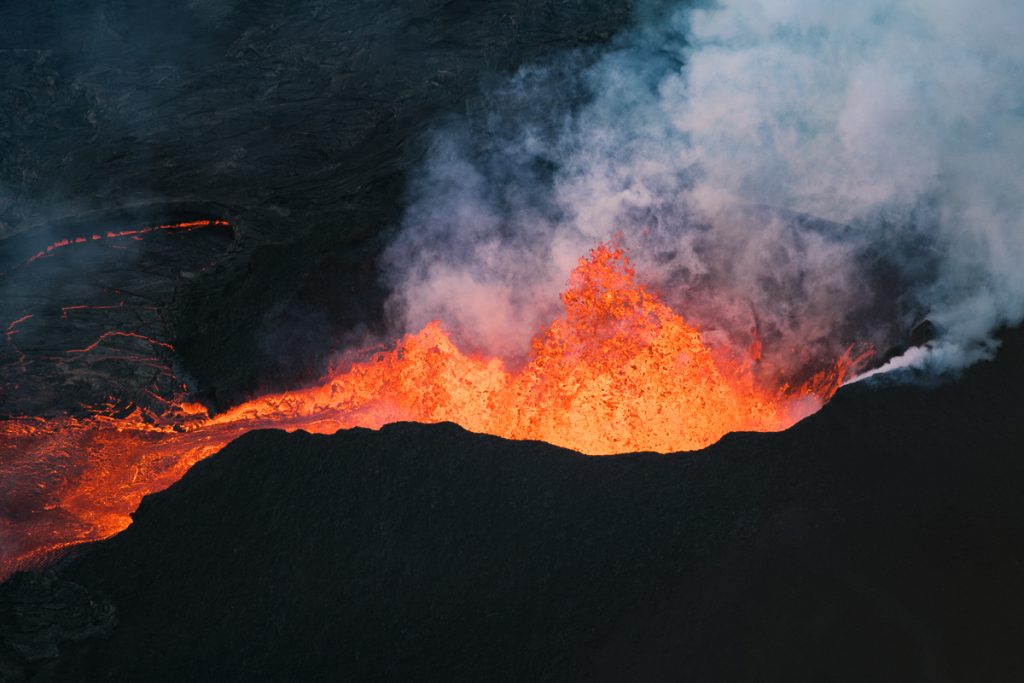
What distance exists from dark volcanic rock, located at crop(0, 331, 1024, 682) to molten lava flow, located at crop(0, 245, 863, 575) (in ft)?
1.71

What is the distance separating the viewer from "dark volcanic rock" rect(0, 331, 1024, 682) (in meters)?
4.30

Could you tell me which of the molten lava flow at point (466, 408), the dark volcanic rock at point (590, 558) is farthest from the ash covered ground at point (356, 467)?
the molten lava flow at point (466, 408)

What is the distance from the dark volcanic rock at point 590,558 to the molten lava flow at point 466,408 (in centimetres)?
52

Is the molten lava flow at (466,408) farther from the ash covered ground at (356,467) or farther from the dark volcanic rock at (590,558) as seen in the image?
the dark volcanic rock at (590,558)

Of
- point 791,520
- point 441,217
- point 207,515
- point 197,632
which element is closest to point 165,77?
point 441,217

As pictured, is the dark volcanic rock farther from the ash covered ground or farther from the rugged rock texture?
the rugged rock texture

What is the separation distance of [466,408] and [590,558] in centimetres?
163

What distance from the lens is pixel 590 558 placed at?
183 inches

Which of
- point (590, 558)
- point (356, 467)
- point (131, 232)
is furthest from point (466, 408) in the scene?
point (131, 232)

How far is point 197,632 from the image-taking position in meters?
4.74

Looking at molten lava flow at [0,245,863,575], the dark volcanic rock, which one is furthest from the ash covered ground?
molten lava flow at [0,245,863,575]

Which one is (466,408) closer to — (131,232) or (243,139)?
(243,139)

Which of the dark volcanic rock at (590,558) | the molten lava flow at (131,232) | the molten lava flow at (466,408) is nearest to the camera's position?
the dark volcanic rock at (590,558)

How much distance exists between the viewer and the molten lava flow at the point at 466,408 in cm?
570
